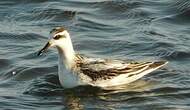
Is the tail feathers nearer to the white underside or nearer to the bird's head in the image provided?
the white underside

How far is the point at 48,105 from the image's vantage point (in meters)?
16.4

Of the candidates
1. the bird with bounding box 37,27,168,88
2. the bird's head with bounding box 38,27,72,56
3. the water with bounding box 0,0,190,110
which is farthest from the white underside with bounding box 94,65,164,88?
the bird's head with bounding box 38,27,72,56

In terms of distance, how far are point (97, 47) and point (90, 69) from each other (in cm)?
253

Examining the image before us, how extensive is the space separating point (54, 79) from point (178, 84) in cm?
270

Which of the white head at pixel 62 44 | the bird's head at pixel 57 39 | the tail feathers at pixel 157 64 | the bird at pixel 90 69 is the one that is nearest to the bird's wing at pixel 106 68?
the bird at pixel 90 69

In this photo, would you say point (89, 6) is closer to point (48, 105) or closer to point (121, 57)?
point (121, 57)

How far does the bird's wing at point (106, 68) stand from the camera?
57.0 feet

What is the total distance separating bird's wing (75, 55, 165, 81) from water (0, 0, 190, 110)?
0.32 meters

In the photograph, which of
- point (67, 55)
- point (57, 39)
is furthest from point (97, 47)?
point (57, 39)

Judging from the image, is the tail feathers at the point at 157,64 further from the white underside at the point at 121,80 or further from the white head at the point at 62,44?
the white head at the point at 62,44

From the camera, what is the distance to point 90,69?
683 inches

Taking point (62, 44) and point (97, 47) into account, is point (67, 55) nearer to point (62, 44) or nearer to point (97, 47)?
point (62, 44)

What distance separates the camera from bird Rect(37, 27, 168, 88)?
17328 mm

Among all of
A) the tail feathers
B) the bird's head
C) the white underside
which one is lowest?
the white underside
